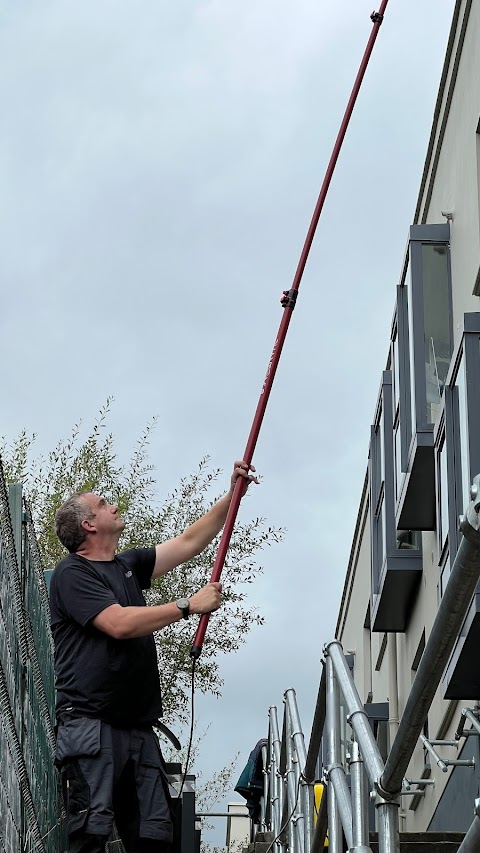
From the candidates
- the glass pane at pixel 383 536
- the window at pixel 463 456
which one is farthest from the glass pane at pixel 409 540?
the window at pixel 463 456

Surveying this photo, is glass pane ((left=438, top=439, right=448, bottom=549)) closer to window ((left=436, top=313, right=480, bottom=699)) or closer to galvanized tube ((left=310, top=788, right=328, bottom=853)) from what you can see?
window ((left=436, top=313, right=480, bottom=699))

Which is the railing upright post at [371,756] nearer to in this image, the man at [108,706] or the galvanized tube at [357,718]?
the galvanized tube at [357,718]

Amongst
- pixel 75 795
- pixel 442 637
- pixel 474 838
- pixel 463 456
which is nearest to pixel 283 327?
pixel 75 795

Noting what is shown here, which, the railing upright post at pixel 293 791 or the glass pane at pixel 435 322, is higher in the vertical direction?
the glass pane at pixel 435 322

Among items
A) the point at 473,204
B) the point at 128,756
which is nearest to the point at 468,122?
the point at 473,204

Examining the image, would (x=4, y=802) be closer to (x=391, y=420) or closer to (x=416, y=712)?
(x=416, y=712)

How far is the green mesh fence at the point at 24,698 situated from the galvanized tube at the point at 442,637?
7.36 ft

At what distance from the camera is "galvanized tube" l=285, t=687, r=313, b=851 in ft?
21.3

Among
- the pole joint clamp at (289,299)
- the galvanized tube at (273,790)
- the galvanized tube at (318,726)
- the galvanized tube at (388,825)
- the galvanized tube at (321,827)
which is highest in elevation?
the pole joint clamp at (289,299)

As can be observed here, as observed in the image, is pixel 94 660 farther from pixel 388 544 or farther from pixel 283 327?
pixel 388 544

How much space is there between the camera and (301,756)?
7.11 metres

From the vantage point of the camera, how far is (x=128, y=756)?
596 cm

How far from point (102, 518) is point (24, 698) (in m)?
0.81

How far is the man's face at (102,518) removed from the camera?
6.43m
